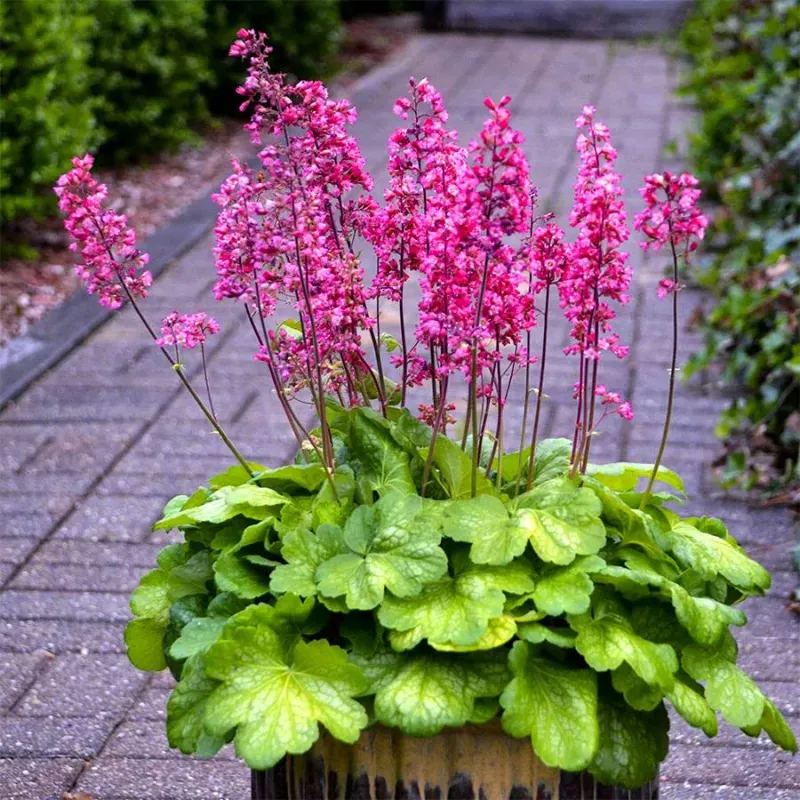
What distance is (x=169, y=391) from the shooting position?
4.78 m

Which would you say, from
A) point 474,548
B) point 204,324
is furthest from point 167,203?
point 474,548

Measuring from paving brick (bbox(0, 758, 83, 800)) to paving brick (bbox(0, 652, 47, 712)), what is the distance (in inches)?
9.5

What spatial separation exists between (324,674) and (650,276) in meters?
4.36

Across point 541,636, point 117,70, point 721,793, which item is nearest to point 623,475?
point 541,636

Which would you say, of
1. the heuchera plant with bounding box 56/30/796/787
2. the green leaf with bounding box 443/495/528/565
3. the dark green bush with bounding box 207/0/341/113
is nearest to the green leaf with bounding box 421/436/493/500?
the heuchera plant with bounding box 56/30/796/787

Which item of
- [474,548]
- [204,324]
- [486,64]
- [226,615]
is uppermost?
[204,324]

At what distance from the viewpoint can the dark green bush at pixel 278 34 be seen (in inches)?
331

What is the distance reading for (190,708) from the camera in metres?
1.87

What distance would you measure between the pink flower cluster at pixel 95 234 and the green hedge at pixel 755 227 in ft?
7.03

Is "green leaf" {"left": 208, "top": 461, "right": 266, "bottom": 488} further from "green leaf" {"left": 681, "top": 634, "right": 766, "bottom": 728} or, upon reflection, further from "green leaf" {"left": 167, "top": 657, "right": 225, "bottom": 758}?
"green leaf" {"left": 681, "top": 634, "right": 766, "bottom": 728}

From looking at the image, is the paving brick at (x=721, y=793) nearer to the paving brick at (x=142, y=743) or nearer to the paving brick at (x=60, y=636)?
the paving brick at (x=142, y=743)

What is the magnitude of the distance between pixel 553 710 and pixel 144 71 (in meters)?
6.16

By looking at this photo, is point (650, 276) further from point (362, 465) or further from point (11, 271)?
point (362, 465)

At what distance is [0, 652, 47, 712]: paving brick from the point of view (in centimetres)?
294
